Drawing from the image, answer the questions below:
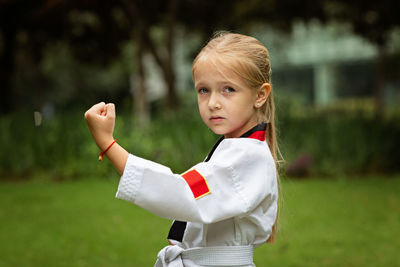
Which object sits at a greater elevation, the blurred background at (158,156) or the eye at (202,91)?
the eye at (202,91)

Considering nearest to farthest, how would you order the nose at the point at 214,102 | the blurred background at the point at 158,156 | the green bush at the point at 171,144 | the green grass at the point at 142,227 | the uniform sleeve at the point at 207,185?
1. the uniform sleeve at the point at 207,185
2. the nose at the point at 214,102
3. the green grass at the point at 142,227
4. the blurred background at the point at 158,156
5. the green bush at the point at 171,144

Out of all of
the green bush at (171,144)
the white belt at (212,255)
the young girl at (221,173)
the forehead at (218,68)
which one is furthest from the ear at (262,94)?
the green bush at (171,144)

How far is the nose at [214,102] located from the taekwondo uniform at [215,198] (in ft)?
0.40

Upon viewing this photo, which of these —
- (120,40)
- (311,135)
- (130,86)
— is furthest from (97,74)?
(311,135)

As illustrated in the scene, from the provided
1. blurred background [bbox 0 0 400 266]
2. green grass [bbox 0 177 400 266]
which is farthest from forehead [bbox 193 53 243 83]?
green grass [bbox 0 177 400 266]

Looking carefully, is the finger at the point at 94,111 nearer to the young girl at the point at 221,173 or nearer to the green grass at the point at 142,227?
the young girl at the point at 221,173

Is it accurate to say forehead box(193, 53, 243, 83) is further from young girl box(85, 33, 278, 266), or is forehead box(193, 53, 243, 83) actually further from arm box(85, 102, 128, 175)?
arm box(85, 102, 128, 175)

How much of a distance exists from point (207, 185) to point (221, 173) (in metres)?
0.06

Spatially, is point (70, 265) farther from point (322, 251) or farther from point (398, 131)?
point (398, 131)

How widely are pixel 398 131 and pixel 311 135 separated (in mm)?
1767

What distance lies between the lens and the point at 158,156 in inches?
353

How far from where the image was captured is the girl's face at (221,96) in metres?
1.80

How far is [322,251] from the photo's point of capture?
5051mm

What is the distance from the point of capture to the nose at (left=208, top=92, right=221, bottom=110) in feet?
5.88
